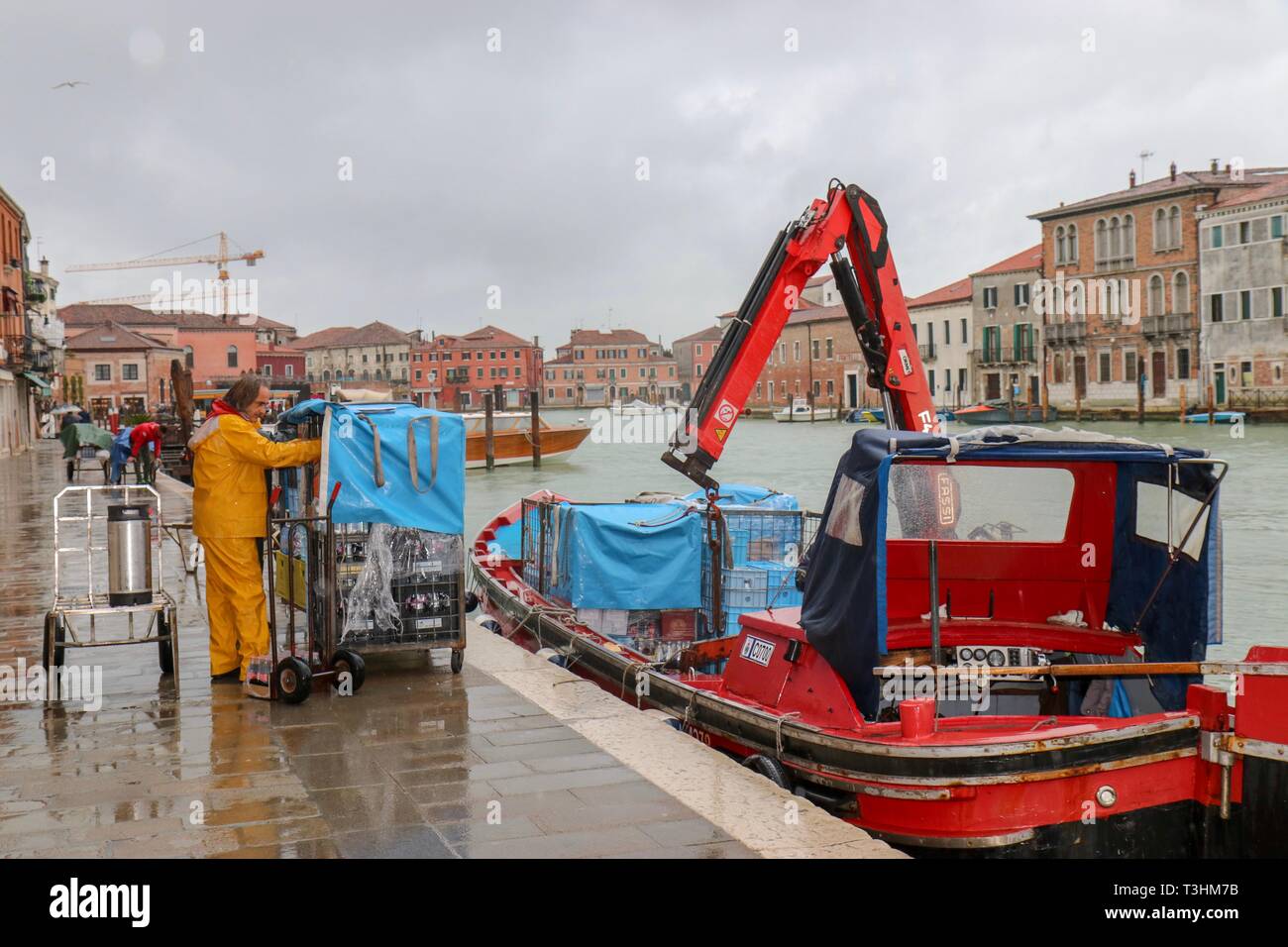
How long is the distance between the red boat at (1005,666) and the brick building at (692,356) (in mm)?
133607

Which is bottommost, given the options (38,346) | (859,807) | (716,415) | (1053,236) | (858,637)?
(859,807)

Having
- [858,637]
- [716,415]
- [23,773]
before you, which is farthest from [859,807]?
[716,415]

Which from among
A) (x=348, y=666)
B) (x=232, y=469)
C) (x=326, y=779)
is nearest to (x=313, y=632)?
(x=348, y=666)

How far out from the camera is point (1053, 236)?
76.8 metres

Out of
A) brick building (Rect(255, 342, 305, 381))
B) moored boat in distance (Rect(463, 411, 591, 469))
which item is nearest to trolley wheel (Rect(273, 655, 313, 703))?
moored boat in distance (Rect(463, 411, 591, 469))

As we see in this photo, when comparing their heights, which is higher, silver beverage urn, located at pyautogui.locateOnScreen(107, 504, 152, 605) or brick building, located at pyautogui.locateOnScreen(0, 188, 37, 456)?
brick building, located at pyautogui.locateOnScreen(0, 188, 37, 456)

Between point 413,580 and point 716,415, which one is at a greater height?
point 716,415

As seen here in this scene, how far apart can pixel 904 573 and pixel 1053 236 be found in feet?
243

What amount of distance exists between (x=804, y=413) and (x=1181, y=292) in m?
36.0

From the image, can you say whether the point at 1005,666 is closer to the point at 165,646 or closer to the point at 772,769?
the point at 772,769

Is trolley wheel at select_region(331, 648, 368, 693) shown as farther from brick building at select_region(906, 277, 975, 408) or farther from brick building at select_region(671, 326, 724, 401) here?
brick building at select_region(671, 326, 724, 401)

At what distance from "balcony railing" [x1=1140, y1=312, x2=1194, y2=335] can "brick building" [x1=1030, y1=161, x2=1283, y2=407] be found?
5cm
